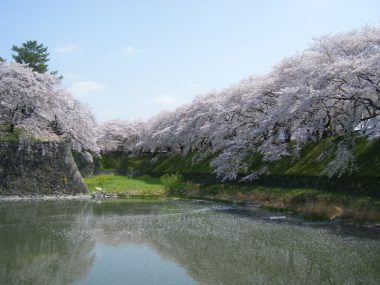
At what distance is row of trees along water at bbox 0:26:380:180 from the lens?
21.5 m

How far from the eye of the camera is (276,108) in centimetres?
2594

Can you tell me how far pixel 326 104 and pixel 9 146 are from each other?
68.5ft

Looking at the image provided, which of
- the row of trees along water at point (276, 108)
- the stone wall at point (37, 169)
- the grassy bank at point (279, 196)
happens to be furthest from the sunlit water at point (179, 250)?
the stone wall at point (37, 169)

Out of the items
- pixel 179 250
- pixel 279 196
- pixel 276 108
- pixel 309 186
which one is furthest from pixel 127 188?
pixel 179 250

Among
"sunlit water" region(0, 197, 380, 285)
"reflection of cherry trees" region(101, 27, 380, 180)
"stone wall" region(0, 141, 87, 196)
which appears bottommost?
"sunlit water" region(0, 197, 380, 285)

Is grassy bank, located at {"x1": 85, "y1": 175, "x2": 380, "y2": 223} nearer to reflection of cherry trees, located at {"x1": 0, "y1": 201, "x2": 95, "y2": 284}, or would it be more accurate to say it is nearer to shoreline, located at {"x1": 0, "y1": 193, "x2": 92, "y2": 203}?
shoreline, located at {"x1": 0, "y1": 193, "x2": 92, "y2": 203}

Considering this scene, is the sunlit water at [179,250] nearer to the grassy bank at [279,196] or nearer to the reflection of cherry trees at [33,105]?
the grassy bank at [279,196]

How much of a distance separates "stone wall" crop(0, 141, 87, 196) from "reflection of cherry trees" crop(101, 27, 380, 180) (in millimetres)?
10894

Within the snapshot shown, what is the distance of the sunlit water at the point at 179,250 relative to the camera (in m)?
11.0

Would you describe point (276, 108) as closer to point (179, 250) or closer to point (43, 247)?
point (179, 250)

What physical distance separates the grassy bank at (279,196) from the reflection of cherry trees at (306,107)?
1418mm

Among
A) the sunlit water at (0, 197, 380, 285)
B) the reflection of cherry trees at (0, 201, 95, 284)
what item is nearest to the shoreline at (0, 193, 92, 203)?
the reflection of cherry trees at (0, 201, 95, 284)

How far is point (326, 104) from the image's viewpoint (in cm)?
2355

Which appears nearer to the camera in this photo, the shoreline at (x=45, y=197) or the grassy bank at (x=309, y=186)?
the grassy bank at (x=309, y=186)
